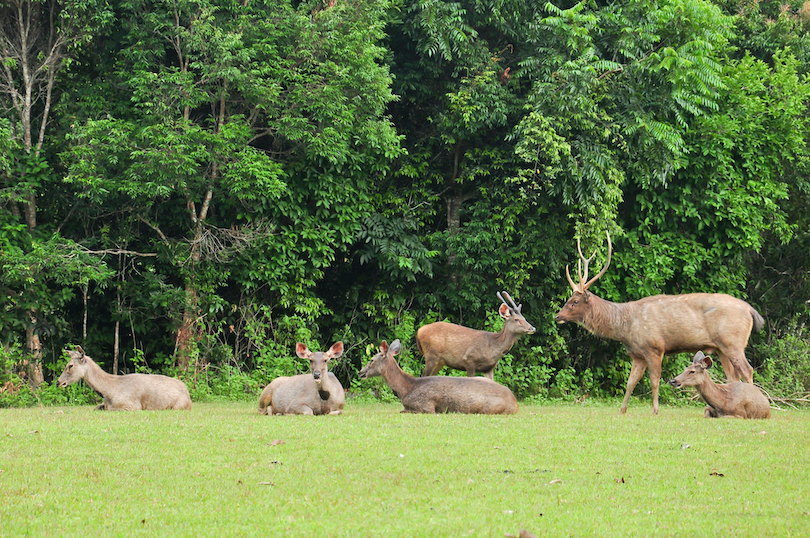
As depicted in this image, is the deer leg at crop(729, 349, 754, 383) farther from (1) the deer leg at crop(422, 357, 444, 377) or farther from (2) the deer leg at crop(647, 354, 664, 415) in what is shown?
(1) the deer leg at crop(422, 357, 444, 377)

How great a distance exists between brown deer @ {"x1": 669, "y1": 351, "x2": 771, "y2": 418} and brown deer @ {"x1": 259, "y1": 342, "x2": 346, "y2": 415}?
4977 millimetres

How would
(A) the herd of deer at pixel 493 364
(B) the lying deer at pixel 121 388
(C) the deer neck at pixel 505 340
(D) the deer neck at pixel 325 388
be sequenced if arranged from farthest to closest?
1. (C) the deer neck at pixel 505 340
2. (B) the lying deer at pixel 121 388
3. (A) the herd of deer at pixel 493 364
4. (D) the deer neck at pixel 325 388


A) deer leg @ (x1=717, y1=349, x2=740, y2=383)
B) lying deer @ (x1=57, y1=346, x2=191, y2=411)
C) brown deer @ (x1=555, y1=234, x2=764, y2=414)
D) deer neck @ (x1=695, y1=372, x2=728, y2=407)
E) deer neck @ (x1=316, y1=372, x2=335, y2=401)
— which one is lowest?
lying deer @ (x1=57, y1=346, x2=191, y2=411)

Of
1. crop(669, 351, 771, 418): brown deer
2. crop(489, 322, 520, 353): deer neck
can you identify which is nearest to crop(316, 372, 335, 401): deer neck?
crop(489, 322, 520, 353): deer neck

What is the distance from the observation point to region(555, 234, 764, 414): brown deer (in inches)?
532

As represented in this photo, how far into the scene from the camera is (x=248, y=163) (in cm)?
1619

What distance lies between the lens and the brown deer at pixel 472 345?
14898mm

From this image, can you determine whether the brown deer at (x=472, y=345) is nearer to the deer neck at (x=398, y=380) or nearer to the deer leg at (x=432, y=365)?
the deer leg at (x=432, y=365)

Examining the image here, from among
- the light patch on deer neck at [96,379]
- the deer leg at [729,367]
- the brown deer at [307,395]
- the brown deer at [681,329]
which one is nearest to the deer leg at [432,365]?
the brown deer at [307,395]

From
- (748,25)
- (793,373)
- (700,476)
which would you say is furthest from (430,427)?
(748,25)

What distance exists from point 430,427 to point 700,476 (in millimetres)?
3701

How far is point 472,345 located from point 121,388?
5.82 meters

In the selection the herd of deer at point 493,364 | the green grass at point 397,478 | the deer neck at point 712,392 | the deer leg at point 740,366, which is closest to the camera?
the green grass at point 397,478

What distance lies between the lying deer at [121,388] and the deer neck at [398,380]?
10.3 feet
